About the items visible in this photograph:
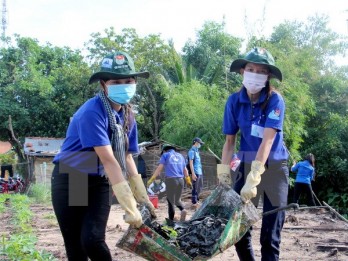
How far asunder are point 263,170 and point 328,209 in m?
9.60

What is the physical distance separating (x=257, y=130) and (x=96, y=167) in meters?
1.32

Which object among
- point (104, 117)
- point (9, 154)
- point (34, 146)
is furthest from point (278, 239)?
point (9, 154)

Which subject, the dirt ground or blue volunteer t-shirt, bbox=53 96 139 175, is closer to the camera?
blue volunteer t-shirt, bbox=53 96 139 175

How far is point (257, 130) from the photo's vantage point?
3910 millimetres

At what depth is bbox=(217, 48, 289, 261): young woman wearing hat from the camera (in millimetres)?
3789

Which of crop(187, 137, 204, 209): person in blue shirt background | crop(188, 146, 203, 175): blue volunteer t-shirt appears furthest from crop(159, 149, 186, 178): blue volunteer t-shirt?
crop(188, 146, 203, 175): blue volunteer t-shirt

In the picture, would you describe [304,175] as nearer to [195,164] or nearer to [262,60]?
[195,164]

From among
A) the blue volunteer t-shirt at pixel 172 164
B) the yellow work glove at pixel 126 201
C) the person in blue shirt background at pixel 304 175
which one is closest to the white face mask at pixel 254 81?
the yellow work glove at pixel 126 201

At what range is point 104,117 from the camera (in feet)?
11.2

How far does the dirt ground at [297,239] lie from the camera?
6180mm

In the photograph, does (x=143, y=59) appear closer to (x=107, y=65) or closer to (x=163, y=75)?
(x=163, y=75)

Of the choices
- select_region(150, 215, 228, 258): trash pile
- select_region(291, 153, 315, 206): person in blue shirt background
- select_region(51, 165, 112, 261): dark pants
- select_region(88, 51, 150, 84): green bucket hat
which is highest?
select_region(88, 51, 150, 84): green bucket hat

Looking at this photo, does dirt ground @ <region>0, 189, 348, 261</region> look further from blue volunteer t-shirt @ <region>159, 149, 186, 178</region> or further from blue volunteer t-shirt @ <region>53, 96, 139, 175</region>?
blue volunteer t-shirt @ <region>53, 96, 139, 175</region>

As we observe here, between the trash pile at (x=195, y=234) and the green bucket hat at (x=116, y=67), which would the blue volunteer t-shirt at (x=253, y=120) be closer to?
the trash pile at (x=195, y=234)
